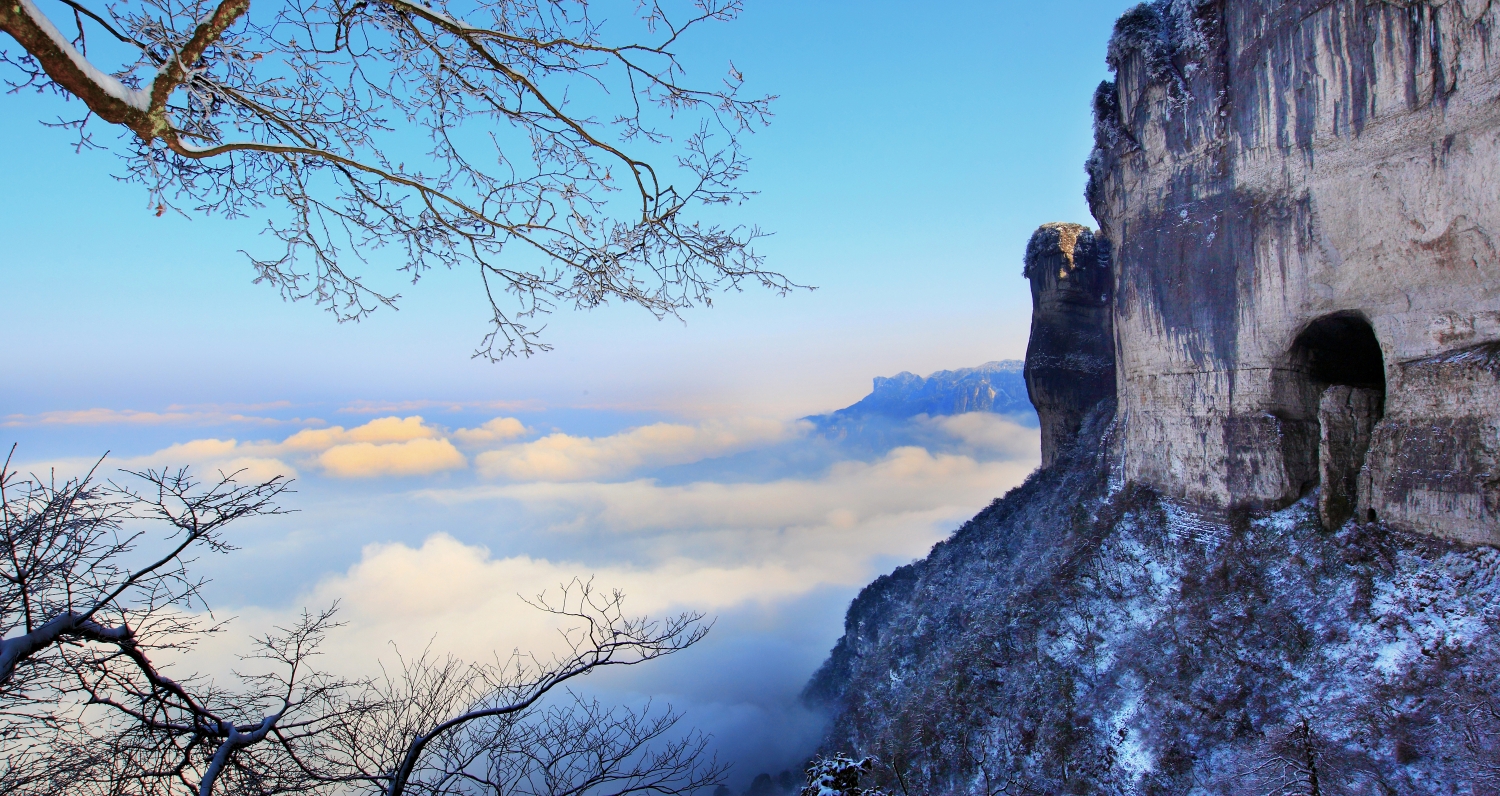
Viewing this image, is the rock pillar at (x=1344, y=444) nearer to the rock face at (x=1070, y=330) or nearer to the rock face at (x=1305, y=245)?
the rock face at (x=1305, y=245)

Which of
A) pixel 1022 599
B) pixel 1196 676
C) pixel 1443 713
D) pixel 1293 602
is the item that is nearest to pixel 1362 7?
pixel 1293 602

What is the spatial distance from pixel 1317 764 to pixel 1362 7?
1450cm

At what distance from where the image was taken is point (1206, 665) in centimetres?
1403

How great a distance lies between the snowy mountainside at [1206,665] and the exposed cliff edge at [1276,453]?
6cm

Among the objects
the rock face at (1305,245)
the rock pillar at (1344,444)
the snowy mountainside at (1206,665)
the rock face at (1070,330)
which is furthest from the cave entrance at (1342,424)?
the rock face at (1070,330)

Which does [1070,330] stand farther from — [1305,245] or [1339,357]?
[1305,245]

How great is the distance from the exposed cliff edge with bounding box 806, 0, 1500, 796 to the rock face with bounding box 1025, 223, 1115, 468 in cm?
823

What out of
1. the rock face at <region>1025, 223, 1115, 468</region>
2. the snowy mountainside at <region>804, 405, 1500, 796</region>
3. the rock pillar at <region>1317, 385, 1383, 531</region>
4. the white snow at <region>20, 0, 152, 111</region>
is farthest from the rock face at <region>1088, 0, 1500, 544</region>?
the white snow at <region>20, 0, 152, 111</region>

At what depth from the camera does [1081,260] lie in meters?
30.0

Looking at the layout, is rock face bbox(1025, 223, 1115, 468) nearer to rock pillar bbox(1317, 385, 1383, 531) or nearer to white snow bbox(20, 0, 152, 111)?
rock pillar bbox(1317, 385, 1383, 531)

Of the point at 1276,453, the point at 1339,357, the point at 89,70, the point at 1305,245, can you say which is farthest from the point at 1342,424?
the point at 89,70

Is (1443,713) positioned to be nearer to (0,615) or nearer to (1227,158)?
A: (1227,158)

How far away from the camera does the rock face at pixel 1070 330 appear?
97.7ft

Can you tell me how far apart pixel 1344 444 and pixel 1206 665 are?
5.77m
